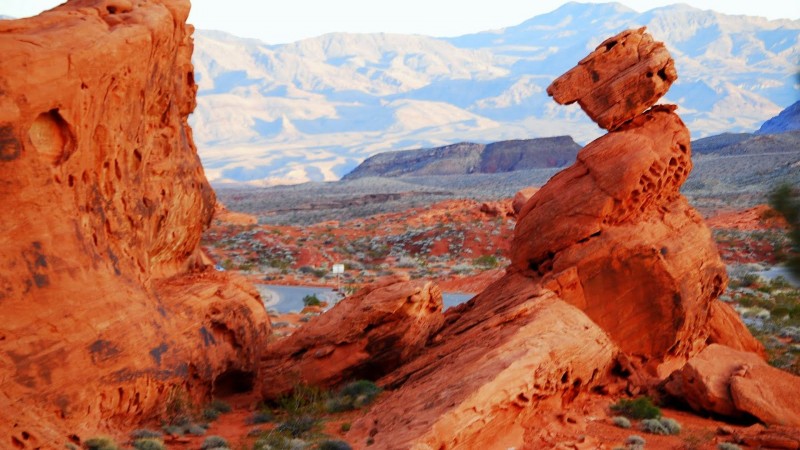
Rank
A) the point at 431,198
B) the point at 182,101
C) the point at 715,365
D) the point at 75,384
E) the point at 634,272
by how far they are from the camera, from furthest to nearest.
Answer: the point at 431,198
the point at 182,101
the point at 634,272
the point at 715,365
the point at 75,384

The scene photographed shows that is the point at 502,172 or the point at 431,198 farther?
the point at 502,172

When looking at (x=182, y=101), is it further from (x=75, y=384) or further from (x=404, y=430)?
(x=404, y=430)

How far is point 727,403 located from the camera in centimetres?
1436

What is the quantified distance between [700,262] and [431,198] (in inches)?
2512

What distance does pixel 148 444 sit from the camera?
12.3 meters

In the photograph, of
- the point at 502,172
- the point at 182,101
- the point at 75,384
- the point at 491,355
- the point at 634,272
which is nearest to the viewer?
the point at 75,384

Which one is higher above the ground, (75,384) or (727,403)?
(75,384)

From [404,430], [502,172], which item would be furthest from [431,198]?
[404,430]

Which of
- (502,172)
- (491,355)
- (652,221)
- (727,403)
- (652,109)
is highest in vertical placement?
(652,109)

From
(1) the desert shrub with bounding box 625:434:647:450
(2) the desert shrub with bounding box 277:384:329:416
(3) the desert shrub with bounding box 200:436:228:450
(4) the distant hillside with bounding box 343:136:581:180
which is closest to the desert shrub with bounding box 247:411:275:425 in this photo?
(2) the desert shrub with bounding box 277:384:329:416

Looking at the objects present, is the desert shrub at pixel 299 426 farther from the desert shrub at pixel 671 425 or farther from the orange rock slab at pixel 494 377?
the desert shrub at pixel 671 425

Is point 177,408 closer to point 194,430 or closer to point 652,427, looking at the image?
point 194,430

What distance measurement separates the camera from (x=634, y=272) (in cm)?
1659

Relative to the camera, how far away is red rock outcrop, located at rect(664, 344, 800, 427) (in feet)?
45.6
